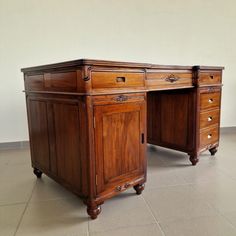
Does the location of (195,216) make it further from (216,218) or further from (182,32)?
(182,32)

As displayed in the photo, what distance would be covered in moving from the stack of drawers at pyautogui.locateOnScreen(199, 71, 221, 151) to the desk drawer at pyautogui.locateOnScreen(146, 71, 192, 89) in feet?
0.54

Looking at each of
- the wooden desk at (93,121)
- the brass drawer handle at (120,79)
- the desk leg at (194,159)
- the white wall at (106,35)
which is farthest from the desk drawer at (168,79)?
the white wall at (106,35)

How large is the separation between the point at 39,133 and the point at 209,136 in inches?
60.6

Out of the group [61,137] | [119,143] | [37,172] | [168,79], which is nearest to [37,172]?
[37,172]

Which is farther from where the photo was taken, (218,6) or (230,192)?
(218,6)

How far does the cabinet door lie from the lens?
1.20 meters

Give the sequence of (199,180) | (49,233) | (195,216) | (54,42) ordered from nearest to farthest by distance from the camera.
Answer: (49,233) → (195,216) → (199,180) → (54,42)

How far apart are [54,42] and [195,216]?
85.5 inches

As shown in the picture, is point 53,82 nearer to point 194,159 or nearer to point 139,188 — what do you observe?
point 139,188

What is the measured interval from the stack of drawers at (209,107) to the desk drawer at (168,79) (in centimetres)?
16

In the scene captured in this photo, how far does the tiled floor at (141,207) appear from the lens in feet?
3.73

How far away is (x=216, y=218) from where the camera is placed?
1.21 meters

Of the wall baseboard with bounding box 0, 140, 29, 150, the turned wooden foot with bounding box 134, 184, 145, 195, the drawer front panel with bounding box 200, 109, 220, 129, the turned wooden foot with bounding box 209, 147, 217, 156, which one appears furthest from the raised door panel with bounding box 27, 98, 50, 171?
the turned wooden foot with bounding box 209, 147, 217, 156

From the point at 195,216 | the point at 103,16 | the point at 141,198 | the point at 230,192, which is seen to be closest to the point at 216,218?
the point at 195,216
